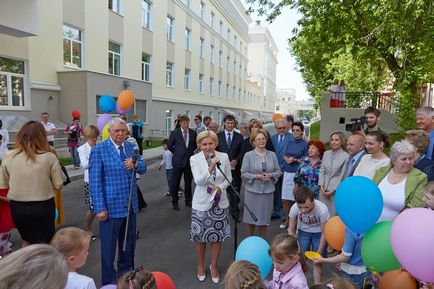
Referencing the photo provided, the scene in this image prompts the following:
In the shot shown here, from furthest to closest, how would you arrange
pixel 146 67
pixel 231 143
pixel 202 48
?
pixel 202 48, pixel 146 67, pixel 231 143

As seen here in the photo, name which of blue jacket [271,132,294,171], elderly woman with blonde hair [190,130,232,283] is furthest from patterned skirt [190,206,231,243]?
blue jacket [271,132,294,171]

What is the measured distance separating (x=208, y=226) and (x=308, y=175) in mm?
1801

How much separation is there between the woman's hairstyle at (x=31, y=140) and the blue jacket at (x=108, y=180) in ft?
1.58

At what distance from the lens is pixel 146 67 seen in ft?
65.0

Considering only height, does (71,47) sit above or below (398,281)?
above

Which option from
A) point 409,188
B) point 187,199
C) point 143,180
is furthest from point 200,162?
point 143,180

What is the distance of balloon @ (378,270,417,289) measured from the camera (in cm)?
240

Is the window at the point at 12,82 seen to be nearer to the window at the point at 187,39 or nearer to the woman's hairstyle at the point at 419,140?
the woman's hairstyle at the point at 419,140

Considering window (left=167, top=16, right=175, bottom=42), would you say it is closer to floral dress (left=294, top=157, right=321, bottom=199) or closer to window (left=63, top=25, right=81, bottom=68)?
window (left=63, top=25, right=81, bottom=68)

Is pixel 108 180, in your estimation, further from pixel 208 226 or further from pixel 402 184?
pixel 402 184

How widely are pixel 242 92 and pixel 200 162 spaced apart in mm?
41150

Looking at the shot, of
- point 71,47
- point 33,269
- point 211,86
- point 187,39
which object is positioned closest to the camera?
point 33,269

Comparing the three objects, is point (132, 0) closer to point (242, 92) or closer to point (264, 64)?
point (242, 92)

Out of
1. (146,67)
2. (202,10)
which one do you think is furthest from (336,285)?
(202,10)
